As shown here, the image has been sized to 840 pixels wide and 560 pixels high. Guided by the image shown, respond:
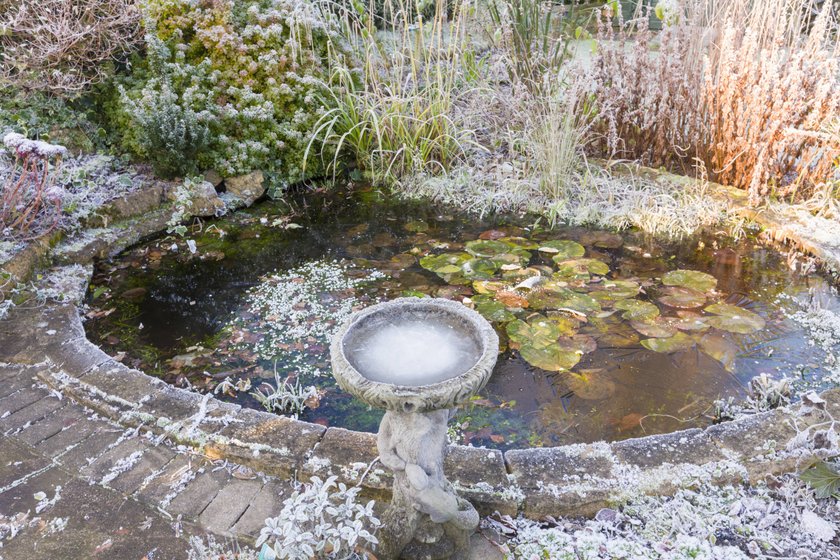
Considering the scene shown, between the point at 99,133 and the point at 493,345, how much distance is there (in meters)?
3.79

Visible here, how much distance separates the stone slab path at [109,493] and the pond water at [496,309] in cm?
46

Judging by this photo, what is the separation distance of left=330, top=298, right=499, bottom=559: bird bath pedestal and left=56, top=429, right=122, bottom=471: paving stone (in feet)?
3.22

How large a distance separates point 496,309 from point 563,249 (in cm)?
80

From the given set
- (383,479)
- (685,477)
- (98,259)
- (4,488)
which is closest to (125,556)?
(4,488)

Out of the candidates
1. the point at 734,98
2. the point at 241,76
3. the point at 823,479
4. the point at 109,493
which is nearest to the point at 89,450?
the point at 109,493

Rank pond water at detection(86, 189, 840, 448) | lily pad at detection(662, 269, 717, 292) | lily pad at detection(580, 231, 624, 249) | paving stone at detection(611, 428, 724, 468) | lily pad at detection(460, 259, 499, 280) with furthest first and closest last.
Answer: lily pad at detection(580, 231, 624, 249)
lily pad at detection(460, 259, 499, 280)
lily pad at detection(662, 269, 717, 292)
pond water at detection(86, 189, 840, 448)
paving stone at detection(611, 428, 724, 468)

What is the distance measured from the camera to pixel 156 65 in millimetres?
4172

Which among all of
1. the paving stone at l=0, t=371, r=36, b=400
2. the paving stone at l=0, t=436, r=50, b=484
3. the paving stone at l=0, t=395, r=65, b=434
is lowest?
the paving stone at l=0, t=436, r=50, b=484

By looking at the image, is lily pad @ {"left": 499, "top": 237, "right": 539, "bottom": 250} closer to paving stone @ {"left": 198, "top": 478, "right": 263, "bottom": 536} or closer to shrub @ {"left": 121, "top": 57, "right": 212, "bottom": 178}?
shrub @ {"left": 121, "top": 57, "right": 212, "bottom": 178}

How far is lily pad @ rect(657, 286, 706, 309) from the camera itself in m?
2.94

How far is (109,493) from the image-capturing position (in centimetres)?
182

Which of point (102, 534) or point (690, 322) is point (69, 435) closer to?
point (102, 534)

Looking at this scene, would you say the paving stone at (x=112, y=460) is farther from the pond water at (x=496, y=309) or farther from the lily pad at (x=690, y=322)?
the lily pad at (x=690, y=322)

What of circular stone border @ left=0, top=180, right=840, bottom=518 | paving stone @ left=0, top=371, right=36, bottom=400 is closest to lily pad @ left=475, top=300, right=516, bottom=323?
circular stone border @ left=0, top=180, right=840, bottom=518
